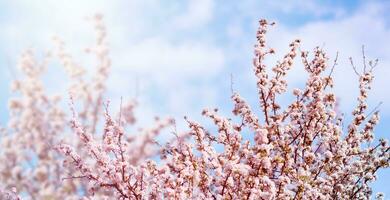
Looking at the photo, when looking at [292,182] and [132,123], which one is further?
[132,123]

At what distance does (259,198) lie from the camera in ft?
25.1

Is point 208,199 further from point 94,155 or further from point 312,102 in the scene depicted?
point 312,102

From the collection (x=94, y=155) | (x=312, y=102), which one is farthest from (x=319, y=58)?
(x=94, y=155)

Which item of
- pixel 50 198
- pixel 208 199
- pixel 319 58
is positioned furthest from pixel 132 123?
pixel 208 199

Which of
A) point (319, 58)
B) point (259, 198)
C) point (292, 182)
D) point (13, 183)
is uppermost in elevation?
point (13, 183)

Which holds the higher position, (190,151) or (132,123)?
(132,123)

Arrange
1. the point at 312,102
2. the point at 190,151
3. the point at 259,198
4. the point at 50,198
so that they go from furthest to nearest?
the point at 50,198
the point at 312,102
the point at 190,151
the point at 259,198

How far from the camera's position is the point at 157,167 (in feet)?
28.1

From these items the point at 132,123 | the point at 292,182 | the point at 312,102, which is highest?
the point at 132,123

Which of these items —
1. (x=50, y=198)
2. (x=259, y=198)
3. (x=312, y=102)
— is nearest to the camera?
(x=259, y=198)

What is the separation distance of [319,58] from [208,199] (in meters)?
3.59

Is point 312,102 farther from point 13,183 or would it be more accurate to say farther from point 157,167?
point 13,183

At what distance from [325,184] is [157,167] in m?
2.65

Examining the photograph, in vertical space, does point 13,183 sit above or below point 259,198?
above
